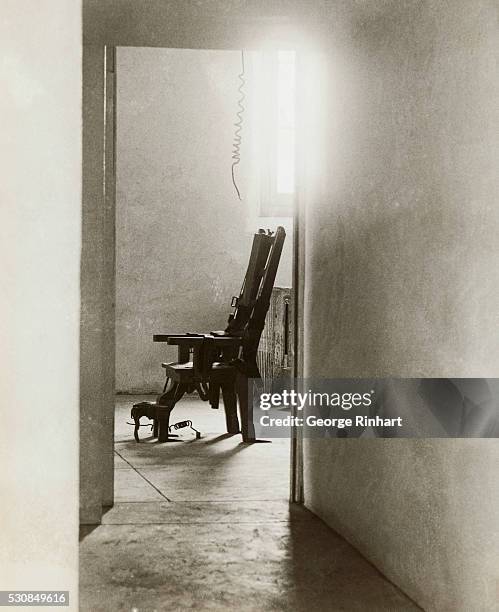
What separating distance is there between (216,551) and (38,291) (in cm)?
151

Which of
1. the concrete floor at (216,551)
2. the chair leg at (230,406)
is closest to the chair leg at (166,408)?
the chair leg at (230,406)

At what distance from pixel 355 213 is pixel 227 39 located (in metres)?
Result: 0.97

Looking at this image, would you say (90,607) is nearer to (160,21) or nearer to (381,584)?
(381,584)

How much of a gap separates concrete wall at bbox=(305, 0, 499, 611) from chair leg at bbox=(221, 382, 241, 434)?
85.2 inches

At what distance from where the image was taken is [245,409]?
5.79 metres

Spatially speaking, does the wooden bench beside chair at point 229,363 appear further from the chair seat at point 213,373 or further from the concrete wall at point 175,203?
the concrete wall at point 175,203

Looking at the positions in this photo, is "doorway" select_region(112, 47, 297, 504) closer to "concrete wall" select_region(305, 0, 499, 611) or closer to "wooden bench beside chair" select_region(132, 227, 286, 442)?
"wooden bench beside chair" select_region(132, 227, 286, 442)

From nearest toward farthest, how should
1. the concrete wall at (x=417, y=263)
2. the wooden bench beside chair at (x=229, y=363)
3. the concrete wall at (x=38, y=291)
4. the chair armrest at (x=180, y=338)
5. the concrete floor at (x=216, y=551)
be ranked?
the concrete wall at (x=38, y=291)
the concrete wall at (x=417, y=263)
the concrete floor at (x=216, y=551)
the chair armrest at (x=180, y=338)
the wooden bench beside chair at (x=229, y=363)

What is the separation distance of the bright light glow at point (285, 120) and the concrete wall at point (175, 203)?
28 centimetres

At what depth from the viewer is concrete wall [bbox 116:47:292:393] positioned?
26.8ft

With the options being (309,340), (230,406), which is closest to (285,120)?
(230,406)

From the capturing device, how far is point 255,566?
2793 mm

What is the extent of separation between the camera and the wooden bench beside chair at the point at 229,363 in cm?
550

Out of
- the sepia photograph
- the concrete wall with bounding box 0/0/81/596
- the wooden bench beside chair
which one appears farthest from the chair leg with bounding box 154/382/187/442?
the concrete wall with bounding box 0/0/81/596
